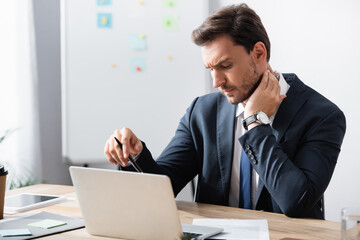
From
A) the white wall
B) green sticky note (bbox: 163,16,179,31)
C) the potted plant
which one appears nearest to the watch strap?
the white wall

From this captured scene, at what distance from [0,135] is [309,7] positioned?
2146 millimetres

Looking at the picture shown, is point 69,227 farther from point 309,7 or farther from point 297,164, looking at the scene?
point 309,7

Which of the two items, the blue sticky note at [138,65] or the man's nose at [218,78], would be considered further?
the blue sticky note at [138,65]

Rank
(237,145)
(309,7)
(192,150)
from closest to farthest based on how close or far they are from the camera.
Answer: (237,145) < (192,150) < (309,7)

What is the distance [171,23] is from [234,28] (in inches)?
62.9

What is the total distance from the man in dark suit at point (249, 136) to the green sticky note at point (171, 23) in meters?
1.40

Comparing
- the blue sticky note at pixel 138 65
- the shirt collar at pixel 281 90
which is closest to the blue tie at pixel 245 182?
the shirt collar at pixel 281 90

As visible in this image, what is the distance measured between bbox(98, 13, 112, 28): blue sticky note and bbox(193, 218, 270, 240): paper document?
7.05 ft

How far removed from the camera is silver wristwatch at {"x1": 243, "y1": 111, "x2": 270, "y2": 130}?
1642mm

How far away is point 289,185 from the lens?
5.06 feet

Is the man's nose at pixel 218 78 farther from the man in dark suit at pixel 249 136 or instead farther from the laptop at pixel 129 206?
the laptop at pixel 129 206

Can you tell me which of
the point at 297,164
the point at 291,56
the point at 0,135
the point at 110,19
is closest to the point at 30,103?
the point at 0,135

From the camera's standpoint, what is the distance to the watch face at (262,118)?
1.64 metres

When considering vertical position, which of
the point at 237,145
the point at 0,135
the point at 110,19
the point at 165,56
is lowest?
the point at 0,135
